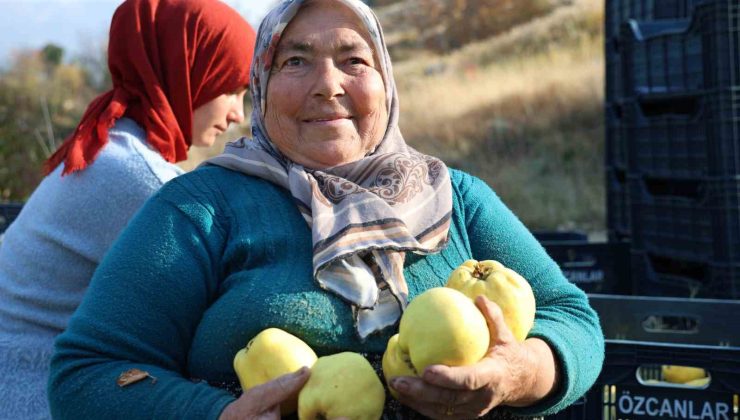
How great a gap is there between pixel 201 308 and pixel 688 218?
9.73 feet

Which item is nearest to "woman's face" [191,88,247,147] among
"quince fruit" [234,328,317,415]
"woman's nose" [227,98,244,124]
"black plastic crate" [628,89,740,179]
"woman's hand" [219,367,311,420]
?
"woman's nose" [227,98,244,124]

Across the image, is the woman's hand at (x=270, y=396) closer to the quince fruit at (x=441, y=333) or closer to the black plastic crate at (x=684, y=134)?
the quince fruit at (x=441, y=333)

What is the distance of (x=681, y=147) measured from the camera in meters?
4.35

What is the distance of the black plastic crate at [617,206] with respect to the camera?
519 centimetres

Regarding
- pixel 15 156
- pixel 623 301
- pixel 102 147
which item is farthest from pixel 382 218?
pixel 15 156

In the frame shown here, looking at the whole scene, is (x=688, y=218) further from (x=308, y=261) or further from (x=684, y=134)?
(x=308, y=261)

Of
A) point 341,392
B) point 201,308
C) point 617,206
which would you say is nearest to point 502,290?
point 341,392

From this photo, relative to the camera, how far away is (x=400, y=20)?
111ft

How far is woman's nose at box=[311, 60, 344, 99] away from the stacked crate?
95.8 inches

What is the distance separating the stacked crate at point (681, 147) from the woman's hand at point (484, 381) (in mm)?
2501

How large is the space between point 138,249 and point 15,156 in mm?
7362

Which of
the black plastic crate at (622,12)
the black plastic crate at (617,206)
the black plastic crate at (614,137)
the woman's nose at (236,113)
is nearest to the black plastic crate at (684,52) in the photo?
the black plastic crate at (622,12)

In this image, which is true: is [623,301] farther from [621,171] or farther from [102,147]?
[621,171]

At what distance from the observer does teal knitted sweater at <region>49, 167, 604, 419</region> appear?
1.80 meters
